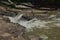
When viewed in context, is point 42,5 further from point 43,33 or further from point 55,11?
point 43,33

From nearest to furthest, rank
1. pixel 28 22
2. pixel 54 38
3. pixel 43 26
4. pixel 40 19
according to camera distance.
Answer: pixel 54 38, pixel 43 26, pixel 28 22, pixel 40 19

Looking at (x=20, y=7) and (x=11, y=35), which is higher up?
(x=11, y=35)

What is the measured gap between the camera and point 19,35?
10156 mm

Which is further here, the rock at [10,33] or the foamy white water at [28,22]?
the foamy white water at [28,22]

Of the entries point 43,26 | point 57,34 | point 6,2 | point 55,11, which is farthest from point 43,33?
point 6,2

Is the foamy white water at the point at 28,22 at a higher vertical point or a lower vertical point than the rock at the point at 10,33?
lower

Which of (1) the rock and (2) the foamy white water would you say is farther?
(2) the foamy white water

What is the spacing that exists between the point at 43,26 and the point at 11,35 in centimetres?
517

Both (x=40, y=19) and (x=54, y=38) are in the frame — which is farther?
(x=40, y=19)

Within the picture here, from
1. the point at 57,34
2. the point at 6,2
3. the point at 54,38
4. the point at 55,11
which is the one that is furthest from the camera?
the point at 6,2

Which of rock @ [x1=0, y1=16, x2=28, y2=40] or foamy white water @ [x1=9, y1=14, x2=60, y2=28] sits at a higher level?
rock @ [x1=0, y1=16, x2=28, y2=40]

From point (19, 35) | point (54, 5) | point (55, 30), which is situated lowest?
point (54, 5)

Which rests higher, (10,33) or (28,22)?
(10,33)

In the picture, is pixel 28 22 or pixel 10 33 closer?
pixel 10 33
